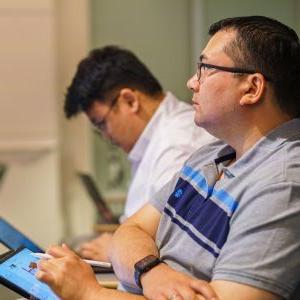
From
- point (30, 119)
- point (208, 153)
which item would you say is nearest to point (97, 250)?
point (208, 153)

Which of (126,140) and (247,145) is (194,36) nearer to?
(126,140)

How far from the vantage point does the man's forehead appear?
1212 millimetres

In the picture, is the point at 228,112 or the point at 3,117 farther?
the point at 3,117

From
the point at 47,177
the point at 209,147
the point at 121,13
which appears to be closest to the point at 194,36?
the point at 121,13

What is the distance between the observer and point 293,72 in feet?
3.82

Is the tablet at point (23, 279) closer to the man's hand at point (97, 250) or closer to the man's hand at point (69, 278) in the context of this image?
the man's hand at point (69, 278)

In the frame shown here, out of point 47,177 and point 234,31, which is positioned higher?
point 234,31

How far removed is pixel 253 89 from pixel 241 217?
0.93 ft

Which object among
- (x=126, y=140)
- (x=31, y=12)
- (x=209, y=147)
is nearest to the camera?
(x=209, y=147)

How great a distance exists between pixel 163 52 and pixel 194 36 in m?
0.22

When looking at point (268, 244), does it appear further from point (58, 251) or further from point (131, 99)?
point (131, 99)

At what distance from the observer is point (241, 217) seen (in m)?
1.05

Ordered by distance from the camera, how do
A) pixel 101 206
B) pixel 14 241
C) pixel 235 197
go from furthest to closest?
pixel 101 206
pixel 14 241
pixel 235 197

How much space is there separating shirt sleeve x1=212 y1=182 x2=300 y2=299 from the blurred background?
6.65 feet
